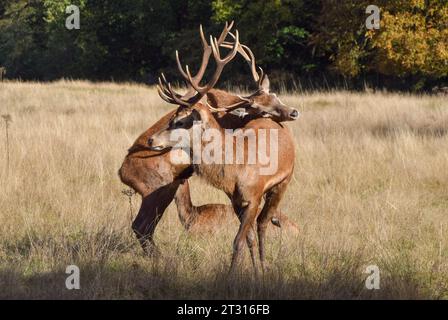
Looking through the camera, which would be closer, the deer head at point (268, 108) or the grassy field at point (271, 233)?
the grassy field at point (271, 233)

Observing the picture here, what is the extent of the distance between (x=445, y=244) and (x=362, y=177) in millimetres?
3554

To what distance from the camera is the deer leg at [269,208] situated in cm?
646

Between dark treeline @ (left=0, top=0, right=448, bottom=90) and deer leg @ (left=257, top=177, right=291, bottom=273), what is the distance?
17.7 m

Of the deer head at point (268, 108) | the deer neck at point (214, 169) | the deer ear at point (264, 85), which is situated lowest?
the deer neck at point (214, 169)

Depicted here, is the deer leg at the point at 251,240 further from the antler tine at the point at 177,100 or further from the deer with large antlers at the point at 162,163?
the antler tine at the point at 177,100

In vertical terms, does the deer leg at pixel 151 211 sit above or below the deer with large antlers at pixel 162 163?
below

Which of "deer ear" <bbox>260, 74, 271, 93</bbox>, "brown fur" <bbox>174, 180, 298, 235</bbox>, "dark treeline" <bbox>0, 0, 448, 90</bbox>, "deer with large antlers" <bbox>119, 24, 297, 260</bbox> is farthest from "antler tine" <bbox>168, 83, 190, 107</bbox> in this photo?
"dark treeline" <bbox>0, 0, 448, 90</bbox>

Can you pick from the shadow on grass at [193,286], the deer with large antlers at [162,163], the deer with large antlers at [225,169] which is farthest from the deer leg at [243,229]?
the deer with large antlers at [162,163]

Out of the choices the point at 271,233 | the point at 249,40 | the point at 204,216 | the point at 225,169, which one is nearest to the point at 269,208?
the point at 225,169

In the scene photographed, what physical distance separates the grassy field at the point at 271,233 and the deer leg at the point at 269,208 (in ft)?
0.57

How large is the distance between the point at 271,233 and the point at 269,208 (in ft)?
3.57

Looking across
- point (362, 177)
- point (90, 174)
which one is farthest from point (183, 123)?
point (362, 177)

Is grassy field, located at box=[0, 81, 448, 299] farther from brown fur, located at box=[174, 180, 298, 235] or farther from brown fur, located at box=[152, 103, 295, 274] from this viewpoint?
brown fur, located at box=[152, 103, 295, 274]

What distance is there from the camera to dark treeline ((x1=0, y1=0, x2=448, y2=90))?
86.7ft
